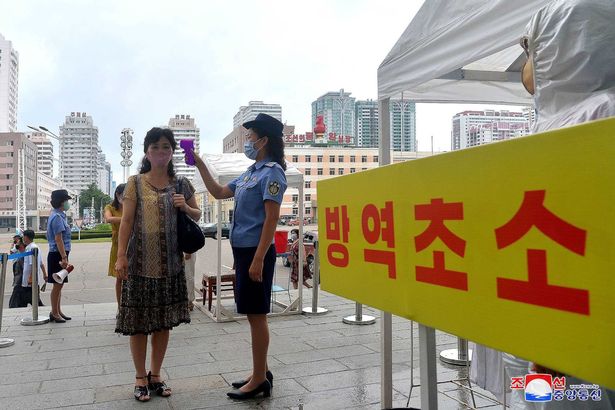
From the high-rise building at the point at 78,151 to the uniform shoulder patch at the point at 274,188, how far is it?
132 metres

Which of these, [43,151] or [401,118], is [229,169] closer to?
[401,118]

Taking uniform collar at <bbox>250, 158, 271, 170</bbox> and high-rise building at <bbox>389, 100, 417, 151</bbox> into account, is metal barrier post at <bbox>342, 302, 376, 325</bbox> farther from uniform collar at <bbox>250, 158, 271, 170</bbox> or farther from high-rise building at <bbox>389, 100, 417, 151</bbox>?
uniform collar at <bbox>250, 158, 271, 170</bbox>

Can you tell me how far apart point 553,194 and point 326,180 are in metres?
1.10

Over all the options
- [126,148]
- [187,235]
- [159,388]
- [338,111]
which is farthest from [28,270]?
[338,111]

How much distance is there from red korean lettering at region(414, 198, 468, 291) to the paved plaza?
154 cm

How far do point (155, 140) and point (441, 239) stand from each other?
8.19 ft

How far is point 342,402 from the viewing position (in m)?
3.29

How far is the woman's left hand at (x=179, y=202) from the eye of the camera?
3.32 metres

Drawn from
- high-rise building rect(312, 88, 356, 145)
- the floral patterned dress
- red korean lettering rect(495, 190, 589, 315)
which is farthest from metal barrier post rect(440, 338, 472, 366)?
high-rise building rect(312, 88, 356, 145)

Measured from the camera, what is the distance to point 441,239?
1.35 metres

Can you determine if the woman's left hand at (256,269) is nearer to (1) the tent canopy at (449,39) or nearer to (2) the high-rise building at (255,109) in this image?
(1) the tent canopy at (449,39)

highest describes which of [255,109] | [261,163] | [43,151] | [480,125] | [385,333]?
[255,109]

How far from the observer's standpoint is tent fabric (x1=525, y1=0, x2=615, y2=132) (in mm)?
1411

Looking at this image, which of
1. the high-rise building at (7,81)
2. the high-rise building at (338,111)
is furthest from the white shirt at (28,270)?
the high-rise building at (7,81)
